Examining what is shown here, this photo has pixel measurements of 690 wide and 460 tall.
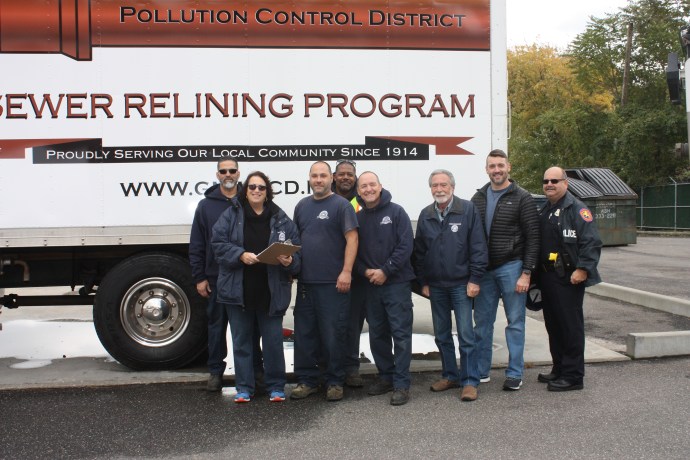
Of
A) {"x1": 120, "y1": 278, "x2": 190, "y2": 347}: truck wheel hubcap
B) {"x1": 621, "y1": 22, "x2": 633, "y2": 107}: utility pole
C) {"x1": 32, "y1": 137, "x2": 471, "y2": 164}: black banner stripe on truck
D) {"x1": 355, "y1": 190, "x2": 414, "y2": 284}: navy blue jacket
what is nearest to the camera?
{"x1": 355, "y1": 190, "x2": 414, "y2": 284}: navy blue jacket

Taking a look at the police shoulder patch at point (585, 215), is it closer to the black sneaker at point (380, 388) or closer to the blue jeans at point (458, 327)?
the blue jeans at point (458, 327)

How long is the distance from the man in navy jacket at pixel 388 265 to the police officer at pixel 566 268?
115 cm

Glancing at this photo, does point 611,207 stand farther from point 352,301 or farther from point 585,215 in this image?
point 352,301

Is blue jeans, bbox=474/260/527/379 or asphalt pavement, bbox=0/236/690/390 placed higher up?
blue jeans, bbox=474/260/527/379

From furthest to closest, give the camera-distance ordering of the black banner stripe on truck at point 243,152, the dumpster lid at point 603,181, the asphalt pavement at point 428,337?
the dumpster lid at point 603,181, the asphalt pavement at point 428,337, the black banner stripe on truck at point 243,152

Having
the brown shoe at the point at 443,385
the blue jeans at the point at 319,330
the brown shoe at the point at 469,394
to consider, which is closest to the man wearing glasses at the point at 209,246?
the blue jeans at the point at 319,330

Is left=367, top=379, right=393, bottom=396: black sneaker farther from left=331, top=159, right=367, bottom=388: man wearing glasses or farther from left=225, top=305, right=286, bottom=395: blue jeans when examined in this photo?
left=225, top=305, right=286, bottom=395: blue jeans

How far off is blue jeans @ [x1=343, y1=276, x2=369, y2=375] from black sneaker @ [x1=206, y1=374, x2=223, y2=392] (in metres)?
1.02

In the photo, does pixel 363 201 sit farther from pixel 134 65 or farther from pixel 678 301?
pixel 678 301

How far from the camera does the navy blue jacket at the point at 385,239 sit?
17.9 feet

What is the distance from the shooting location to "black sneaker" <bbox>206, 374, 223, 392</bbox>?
5.73 metres

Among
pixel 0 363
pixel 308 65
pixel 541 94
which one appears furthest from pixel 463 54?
pixel 541 94

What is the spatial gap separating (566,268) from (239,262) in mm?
2553

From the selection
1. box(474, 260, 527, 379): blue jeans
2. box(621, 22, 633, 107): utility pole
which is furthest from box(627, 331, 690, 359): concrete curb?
box(621, 22, 633, 107): utility pole
